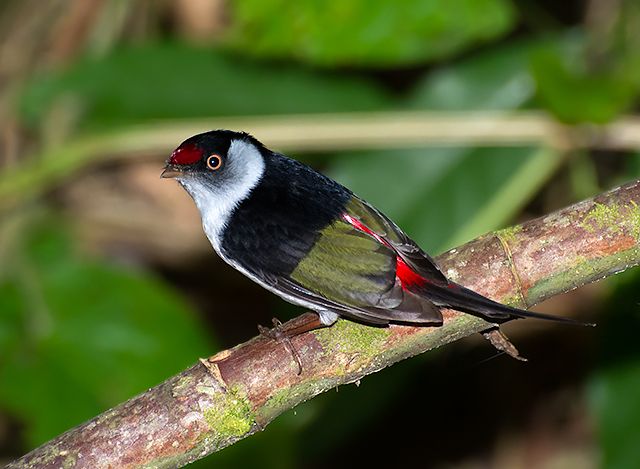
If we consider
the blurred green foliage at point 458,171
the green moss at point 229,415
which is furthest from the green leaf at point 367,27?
the green moss at point 229,415

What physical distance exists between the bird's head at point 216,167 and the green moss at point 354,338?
620 millimetres

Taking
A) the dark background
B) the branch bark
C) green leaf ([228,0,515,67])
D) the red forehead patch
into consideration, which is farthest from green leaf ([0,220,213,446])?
the branch bark

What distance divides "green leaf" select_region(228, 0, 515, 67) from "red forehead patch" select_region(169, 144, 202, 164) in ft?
4.37

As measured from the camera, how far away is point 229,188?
3369 millimetres

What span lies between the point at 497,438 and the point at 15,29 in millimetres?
3596

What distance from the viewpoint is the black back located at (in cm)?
312

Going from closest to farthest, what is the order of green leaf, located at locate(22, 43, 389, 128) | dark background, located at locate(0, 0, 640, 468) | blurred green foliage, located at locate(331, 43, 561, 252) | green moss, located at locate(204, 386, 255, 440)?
1. green moss, located at locate(204, 386, 255, 440)
2. dark background, located at locate(0, 0, 640, 468)
3. blurred green foliage, located at locate(331, 43, 561, 252)
4. green leaf, located at locate(22, 43, 389, 128)

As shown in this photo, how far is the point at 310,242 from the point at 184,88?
219cm

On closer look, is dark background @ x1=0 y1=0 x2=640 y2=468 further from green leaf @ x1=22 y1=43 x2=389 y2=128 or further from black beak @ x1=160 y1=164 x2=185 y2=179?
black beak @ x1=160 y1=164 x2=185 y2=179

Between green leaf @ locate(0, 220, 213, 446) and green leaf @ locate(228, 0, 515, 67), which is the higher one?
green leaf @ locate(228, 0, 515, 67)

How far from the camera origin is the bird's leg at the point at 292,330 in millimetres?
2846

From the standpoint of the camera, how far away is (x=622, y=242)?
113 inches

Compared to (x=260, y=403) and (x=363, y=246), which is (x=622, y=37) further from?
(x=260, y=403)

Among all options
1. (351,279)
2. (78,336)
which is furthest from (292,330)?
(78,336)
